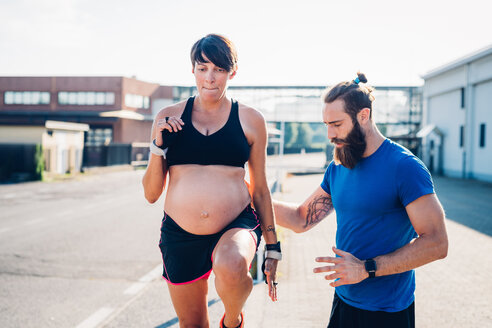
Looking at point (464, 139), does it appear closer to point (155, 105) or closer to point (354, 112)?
point (354, 112)

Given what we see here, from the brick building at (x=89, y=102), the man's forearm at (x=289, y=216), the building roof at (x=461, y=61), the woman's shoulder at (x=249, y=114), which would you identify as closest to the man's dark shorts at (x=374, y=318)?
the man's forearm at (x=289, y=216)

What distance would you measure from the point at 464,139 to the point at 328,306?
80.7ft

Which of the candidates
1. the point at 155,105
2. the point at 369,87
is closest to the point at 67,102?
the point at 155,105

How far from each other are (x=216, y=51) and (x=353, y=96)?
859 mm

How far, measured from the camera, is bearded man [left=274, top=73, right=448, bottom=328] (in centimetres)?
214

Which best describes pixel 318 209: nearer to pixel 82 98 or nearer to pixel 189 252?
pixel 189 252

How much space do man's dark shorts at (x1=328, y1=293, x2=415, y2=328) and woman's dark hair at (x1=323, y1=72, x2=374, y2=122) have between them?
1028mm

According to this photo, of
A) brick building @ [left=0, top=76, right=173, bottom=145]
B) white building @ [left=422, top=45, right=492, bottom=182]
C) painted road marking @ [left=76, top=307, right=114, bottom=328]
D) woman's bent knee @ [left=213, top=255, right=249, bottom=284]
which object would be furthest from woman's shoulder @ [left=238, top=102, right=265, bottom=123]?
brick building @ [left=0, top=76, right=173, bottom=145]

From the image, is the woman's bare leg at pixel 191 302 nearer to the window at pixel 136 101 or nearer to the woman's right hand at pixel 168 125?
the woman's right hand at pixel 168 125

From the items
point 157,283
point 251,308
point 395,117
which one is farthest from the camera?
point 395,117

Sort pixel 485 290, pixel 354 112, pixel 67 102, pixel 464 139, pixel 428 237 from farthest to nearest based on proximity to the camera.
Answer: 1. pixel 67 102
2. pixel 464 139
3. pixel 485 290
4. pixel 354 112
5. pixel 428 237

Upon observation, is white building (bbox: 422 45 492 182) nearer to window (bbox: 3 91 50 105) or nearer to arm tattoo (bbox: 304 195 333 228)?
arm tattoo (bbox: 304 195 333 228)

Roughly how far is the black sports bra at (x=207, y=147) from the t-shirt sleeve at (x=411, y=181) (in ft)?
3.13

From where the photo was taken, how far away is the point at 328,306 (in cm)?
456
